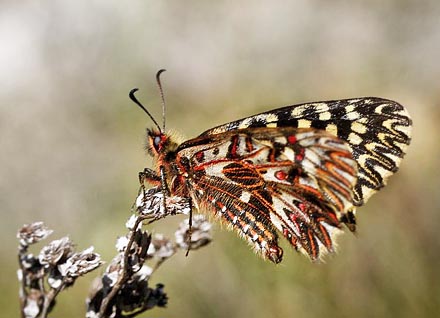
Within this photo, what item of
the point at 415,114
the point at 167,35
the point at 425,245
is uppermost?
the point at 167,35

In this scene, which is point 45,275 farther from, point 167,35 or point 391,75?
→ point 167,35

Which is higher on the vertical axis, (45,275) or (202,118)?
(202,118)

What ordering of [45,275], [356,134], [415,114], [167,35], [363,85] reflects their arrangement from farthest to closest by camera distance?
[167,35] → [363,85] → [415,114] → [356,134] → [45,275]

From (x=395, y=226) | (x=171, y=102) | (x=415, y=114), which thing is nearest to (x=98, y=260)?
(x=395, y=226)

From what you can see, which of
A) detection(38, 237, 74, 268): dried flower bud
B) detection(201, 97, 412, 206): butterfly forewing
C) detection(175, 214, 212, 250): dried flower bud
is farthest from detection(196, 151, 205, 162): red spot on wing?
detection(38, 237, 74, 268): dried flower bud

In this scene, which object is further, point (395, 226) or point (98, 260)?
point (395, 226)

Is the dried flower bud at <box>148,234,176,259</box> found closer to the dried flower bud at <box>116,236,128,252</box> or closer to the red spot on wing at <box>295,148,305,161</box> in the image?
the dried flower bud at <box>116,236,128,252</box>

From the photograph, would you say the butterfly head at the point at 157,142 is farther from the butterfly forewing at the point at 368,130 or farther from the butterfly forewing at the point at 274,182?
the butterfly forewing at the point at 368,130
